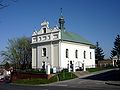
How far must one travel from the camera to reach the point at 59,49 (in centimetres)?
5978

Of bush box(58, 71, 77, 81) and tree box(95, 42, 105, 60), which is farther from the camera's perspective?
tree box(95, 42, 105, 60)

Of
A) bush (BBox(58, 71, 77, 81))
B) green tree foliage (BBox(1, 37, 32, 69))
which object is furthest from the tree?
bush (BBox(58, 71, 77, 81))

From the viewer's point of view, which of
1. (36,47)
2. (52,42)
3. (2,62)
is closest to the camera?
(52,42)

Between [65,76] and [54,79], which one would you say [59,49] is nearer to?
[65,76]

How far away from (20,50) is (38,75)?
2888 cm

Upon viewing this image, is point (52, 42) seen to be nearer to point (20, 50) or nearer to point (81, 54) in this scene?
point (81, 54)

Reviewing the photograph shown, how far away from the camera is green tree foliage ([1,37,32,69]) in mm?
77625

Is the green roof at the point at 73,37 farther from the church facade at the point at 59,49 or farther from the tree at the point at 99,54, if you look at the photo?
the tree at the point at 99,54

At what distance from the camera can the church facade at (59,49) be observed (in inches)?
2370

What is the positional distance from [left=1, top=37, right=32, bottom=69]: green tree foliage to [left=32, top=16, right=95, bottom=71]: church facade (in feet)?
39.5

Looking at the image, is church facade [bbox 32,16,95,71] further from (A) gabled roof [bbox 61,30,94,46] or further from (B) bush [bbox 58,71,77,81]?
(B) bush [bbox 58,71,77,81]

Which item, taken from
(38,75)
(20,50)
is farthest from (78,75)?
(20,50)

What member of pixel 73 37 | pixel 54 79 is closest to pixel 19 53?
pixel 73 37

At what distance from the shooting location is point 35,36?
66375 millimetres
